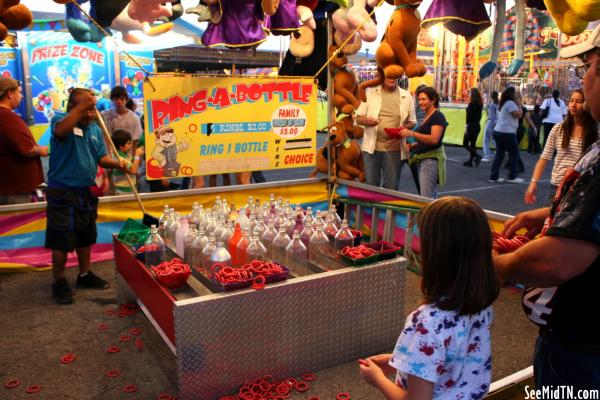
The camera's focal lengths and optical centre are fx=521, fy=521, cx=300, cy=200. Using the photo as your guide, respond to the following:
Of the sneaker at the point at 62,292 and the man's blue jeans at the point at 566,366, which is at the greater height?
the man's blue jeans at the point at 566,366

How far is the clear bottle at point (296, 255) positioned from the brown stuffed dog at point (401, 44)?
1766 millimetres

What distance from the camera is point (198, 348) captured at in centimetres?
257

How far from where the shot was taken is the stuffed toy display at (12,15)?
3387mm

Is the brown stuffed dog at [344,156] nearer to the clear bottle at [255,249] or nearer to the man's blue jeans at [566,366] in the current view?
the clear bottle at [255,249]

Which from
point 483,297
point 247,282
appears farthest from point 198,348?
point 483,297

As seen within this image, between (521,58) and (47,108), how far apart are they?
9155 millimetres

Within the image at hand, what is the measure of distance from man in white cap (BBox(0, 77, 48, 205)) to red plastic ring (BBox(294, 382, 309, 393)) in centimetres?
282

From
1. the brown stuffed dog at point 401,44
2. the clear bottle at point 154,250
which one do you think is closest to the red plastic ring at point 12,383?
the clear bottle at point 154,250

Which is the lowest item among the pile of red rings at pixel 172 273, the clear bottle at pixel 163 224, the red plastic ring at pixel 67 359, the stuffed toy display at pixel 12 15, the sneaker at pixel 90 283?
the red plastic ring at pixel 67 359

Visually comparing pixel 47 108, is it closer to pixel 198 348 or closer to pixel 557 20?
pixel 198 348

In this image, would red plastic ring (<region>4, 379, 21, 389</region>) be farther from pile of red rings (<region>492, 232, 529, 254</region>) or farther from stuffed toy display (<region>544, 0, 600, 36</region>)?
stuffed toy display (<region>544, 0, 600, 36</region>)

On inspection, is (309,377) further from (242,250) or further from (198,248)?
(198,248)

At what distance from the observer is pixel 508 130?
8.76 metres

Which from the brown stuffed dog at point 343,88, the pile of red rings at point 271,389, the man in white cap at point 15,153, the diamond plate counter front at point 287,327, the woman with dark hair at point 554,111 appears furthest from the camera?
the woman with dark hair at point 554,111
